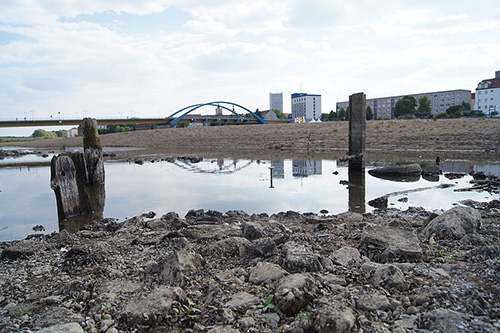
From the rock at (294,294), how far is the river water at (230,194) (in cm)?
608

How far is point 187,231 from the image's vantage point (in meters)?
7.12

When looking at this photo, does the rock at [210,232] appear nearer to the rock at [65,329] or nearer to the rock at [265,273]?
the rock at [265,273]

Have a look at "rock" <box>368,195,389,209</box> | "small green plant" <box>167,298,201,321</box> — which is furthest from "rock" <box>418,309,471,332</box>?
"rock" <box>368,195,389,209</box>

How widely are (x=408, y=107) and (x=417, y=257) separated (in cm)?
10589

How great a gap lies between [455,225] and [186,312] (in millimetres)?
4684

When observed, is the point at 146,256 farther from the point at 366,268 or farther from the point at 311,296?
the point at 366,268

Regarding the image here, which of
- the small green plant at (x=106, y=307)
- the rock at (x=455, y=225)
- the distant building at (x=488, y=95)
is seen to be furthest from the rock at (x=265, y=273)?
the distant building at (x=488, y=95)

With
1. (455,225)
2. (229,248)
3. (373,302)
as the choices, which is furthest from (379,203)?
(373,302)

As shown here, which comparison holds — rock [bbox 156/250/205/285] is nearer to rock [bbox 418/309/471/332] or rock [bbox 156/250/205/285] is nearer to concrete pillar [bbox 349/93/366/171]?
rock [bbox 418/309/471/332]

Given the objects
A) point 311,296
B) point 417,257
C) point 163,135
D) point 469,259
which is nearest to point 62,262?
point 311,296

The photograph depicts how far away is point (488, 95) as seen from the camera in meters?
119

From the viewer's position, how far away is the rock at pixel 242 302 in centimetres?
395

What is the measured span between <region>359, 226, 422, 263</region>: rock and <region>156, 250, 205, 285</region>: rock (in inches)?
98.5

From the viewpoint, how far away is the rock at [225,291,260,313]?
12.9 ft
